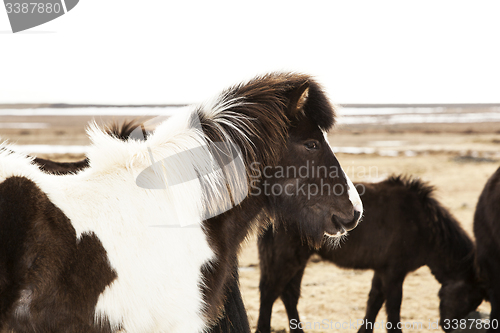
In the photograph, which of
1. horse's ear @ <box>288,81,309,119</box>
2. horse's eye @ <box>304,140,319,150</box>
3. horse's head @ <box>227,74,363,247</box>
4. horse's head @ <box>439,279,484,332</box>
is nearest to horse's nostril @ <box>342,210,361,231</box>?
horse's head @ <box>227,74,363,247</box>

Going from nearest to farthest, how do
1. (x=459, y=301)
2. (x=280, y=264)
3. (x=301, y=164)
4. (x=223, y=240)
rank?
1. (x=223, y=240)
2. (x=301, y=164)
3. (x=459, y=301)
4. (x=280, y=264)

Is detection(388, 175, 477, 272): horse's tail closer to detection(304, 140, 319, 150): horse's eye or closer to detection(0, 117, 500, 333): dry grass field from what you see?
detection(0, 117, 500, 333): dry grass field

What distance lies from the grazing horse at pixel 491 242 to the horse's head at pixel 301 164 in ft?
8.80

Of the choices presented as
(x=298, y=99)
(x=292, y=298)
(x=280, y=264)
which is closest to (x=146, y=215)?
(x=298, y=99)

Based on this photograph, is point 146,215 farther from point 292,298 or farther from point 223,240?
point 292,298

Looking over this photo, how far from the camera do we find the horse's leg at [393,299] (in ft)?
14.1

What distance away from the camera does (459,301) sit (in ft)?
14.1

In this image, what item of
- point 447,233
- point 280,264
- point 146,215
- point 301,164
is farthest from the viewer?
point 447,233

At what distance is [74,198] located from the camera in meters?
1.76

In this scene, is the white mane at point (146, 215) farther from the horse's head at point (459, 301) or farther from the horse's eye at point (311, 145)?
the horse's head at point (459, 301)

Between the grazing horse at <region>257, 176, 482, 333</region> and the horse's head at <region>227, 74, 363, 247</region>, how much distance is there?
212 centimetres

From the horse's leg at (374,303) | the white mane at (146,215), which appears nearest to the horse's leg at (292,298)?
the horse's leg at (374,303)

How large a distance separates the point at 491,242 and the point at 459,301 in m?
0.83

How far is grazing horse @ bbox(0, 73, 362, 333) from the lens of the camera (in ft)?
5.23
